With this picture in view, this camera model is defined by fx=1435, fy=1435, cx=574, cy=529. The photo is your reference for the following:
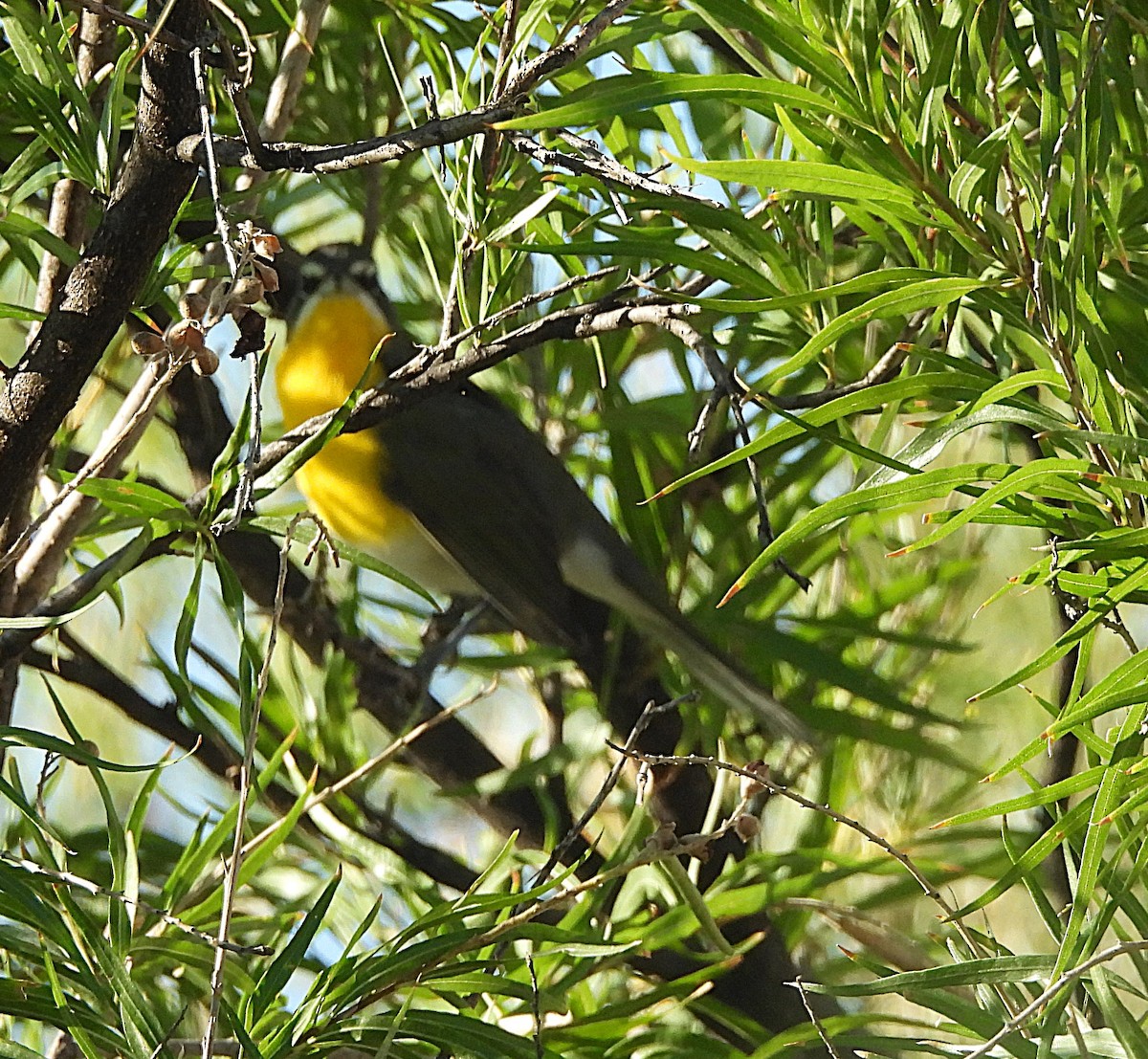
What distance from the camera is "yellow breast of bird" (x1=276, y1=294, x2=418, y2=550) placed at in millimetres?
2230

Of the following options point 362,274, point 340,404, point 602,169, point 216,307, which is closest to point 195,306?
point 216,307

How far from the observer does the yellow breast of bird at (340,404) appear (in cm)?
223

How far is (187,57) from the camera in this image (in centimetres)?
66

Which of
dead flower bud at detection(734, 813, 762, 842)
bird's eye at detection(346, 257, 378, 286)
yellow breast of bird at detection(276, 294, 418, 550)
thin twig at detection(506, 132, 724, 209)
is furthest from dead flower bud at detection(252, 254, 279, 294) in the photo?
bird's eye at detection(346, 257, 378, 286)

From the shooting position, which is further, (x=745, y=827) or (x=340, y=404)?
(x=340, y=404)

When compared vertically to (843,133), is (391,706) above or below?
below

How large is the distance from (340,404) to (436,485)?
23cm

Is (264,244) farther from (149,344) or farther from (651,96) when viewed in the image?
(651,96)

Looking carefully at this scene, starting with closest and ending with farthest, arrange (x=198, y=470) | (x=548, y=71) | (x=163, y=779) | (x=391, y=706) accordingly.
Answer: (x=548, y=71), (x=198, y=470), (x=391, y=706), (x=163, y=779)

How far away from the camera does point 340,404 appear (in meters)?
2.08

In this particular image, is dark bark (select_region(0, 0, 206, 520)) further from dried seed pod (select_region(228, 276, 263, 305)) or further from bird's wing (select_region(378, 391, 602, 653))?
bird's wing (select_region(378, 391, 602, 653))

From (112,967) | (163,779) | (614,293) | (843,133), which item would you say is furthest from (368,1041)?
(163,779)

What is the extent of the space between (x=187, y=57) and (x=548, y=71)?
8.4 inches

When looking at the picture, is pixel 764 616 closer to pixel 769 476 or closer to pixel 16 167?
pixel 769 476
